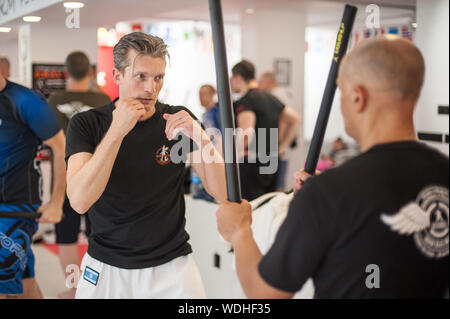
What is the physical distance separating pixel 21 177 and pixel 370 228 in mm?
1819

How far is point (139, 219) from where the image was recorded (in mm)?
1562

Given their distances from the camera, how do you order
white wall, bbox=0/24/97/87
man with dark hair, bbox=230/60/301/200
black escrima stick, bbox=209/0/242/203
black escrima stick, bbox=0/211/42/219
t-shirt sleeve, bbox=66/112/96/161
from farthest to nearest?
man with dark hair, bbox=230/60/301/200 → black escrima stick, bbox=0/211/42/219 → white wall, bbox=0/24/97/87 → t-shirt sleeve, bbox=66/112/96/161 → black escrima stick, bbox=209/0/242/203

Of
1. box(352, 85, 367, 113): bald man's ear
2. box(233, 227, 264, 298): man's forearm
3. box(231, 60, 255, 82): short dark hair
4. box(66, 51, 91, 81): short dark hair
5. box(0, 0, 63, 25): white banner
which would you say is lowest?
box(233, 227, 264, 298): man's forearm

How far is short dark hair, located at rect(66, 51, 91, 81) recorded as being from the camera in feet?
7.24

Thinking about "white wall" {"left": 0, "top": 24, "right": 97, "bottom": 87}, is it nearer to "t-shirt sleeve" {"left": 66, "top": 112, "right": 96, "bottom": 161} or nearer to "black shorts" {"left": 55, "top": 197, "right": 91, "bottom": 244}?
"t-shirt sleeve" {"left": 66, "top": 112, "right": 96, "bottom": 161}

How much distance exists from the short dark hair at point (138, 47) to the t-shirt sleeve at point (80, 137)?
0.18 m

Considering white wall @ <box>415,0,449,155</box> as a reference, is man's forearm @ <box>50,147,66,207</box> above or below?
below

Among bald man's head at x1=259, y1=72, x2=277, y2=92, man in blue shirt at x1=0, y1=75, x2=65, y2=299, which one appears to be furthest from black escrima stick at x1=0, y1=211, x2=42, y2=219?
bald man's head at x1=259, y1=72, x2=277, y2=92

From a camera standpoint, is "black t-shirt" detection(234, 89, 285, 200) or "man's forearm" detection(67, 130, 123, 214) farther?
"black t-shirt" detection(234, 89, 285, 200)

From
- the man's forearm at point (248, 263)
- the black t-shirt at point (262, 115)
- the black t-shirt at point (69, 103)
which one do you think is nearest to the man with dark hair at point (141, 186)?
the black t-shirt at point (69, 103)

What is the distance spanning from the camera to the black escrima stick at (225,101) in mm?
1222

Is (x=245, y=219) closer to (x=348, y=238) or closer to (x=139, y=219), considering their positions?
(x=348, y=238)
